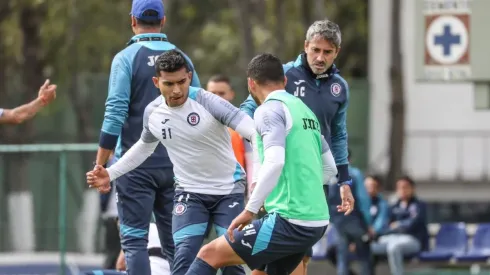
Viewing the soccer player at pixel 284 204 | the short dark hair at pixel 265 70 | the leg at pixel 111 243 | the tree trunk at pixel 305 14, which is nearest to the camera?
the soccer player at pixel 284 204

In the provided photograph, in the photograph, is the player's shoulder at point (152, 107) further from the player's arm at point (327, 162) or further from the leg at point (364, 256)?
the leg at point (364, 256)

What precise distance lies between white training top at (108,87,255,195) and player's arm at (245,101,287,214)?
0.66 meters

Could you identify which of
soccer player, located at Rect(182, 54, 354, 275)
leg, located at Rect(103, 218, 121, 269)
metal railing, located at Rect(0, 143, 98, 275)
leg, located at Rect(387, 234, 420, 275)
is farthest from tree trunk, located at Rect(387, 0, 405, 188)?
soccer player, located at Rect(182, 54, 354, 275)

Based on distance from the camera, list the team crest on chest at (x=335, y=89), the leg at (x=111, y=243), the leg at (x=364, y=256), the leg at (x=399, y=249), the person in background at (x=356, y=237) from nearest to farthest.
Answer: the team crest on chest at (x=335, y=89), the leg at (x=111, y=243), the person in background at (x=356, y=237), the leg at (x=364, y=256), the leg at (x=399, y=249)

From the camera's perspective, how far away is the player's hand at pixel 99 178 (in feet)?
34.7

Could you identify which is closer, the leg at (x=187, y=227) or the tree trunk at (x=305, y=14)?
the leg at (x=187, y=227)

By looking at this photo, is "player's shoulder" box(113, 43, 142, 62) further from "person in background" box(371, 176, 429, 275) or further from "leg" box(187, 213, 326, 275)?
"person in background" box(371, 176, 429, 275)

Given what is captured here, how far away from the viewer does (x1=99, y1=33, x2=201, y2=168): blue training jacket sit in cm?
1101

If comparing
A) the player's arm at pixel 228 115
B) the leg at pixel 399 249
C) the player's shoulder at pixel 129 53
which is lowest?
the leg at pixel 399 249

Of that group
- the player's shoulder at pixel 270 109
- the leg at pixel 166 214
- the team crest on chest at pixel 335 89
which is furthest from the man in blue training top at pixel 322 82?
the player's shoulder at pixel 270 109

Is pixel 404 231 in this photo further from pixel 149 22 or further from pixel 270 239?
pixel 270 239

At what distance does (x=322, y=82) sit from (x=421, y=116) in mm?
20758

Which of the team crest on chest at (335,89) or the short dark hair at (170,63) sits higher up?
the short dark hair at (170,63)

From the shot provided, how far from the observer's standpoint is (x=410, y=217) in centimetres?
1941
